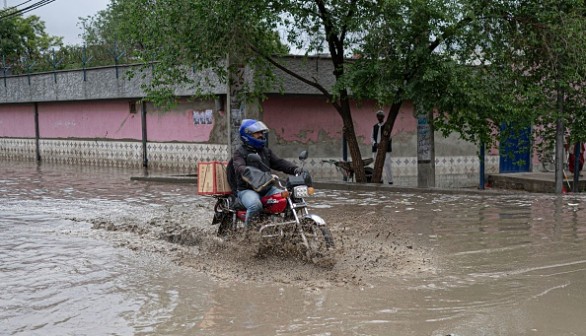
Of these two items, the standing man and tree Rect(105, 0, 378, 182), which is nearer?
tree Rect(105, 0, 378, 182)

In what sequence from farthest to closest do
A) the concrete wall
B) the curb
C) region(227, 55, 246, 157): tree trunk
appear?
the concrete wall
region(227, 55, 246, 157): tree trunk
the curb

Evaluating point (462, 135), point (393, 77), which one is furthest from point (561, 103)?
point (393, 77)

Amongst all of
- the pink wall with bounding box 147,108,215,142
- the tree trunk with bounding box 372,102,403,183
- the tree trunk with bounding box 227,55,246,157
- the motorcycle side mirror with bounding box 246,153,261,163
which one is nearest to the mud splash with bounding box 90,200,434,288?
the motorcycle side mirror with bounding box 246,153,261,163

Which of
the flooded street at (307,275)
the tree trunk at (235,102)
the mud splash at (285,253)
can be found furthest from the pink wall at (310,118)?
the mud splash at (285,253)

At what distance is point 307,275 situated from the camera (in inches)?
298

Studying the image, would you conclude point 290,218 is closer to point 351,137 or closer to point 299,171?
point 299,171

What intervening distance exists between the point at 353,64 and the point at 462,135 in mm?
2818

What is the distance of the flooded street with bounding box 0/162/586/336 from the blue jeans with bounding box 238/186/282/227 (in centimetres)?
37

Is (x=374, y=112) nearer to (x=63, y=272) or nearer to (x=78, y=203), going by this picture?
(x=78, y=203)

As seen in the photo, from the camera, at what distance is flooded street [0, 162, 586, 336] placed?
607cm

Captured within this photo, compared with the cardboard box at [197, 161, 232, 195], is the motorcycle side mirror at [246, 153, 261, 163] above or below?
above

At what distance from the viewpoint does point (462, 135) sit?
15.6 metres

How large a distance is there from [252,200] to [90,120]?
64.7 ft

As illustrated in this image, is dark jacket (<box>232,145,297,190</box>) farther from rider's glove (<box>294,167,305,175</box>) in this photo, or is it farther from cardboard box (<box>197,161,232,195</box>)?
cardboard box (<box>197,161,232,195</box>)
